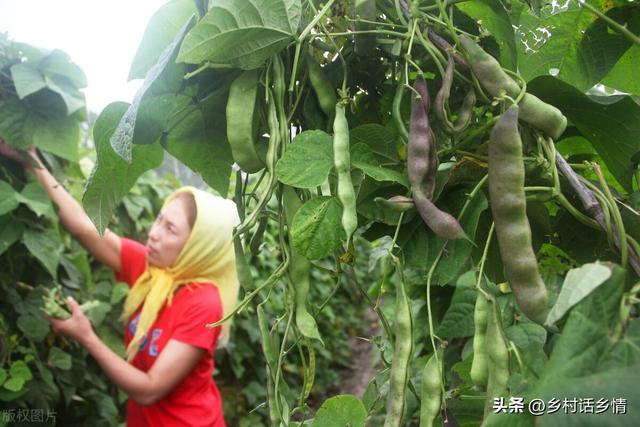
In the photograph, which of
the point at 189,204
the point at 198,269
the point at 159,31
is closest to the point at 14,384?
the point at 198,269

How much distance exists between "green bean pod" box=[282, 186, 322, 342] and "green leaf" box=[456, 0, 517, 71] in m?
0.26

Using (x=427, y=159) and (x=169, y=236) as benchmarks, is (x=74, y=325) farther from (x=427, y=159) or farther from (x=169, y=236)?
(x=427, y=159)

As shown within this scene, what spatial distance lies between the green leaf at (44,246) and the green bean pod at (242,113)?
117 cm

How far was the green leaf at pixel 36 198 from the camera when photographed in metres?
1.51

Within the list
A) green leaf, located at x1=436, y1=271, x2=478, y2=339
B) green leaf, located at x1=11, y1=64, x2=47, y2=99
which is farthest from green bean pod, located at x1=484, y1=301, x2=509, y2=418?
green leaf, located at x1=11, y1=64, x2=47, y2=99

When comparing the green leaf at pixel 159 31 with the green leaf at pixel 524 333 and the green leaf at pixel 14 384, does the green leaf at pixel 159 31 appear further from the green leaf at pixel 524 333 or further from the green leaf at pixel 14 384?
the green leaf at pixel 14 384

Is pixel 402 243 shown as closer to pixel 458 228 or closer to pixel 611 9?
pixel 458 228

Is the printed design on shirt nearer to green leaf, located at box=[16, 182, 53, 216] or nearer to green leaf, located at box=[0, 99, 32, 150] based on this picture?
green leaf, located at box=[16, 182, 53, 216]

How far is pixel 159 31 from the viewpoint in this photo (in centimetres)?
66

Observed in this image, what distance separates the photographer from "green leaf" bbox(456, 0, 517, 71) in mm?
585

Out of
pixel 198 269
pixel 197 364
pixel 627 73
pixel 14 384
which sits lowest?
pixel 197 364

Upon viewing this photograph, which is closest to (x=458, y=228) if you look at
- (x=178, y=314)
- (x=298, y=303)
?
(x=298, y=303)

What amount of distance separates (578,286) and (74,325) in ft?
5.34

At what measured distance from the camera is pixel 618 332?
39 centimetres
